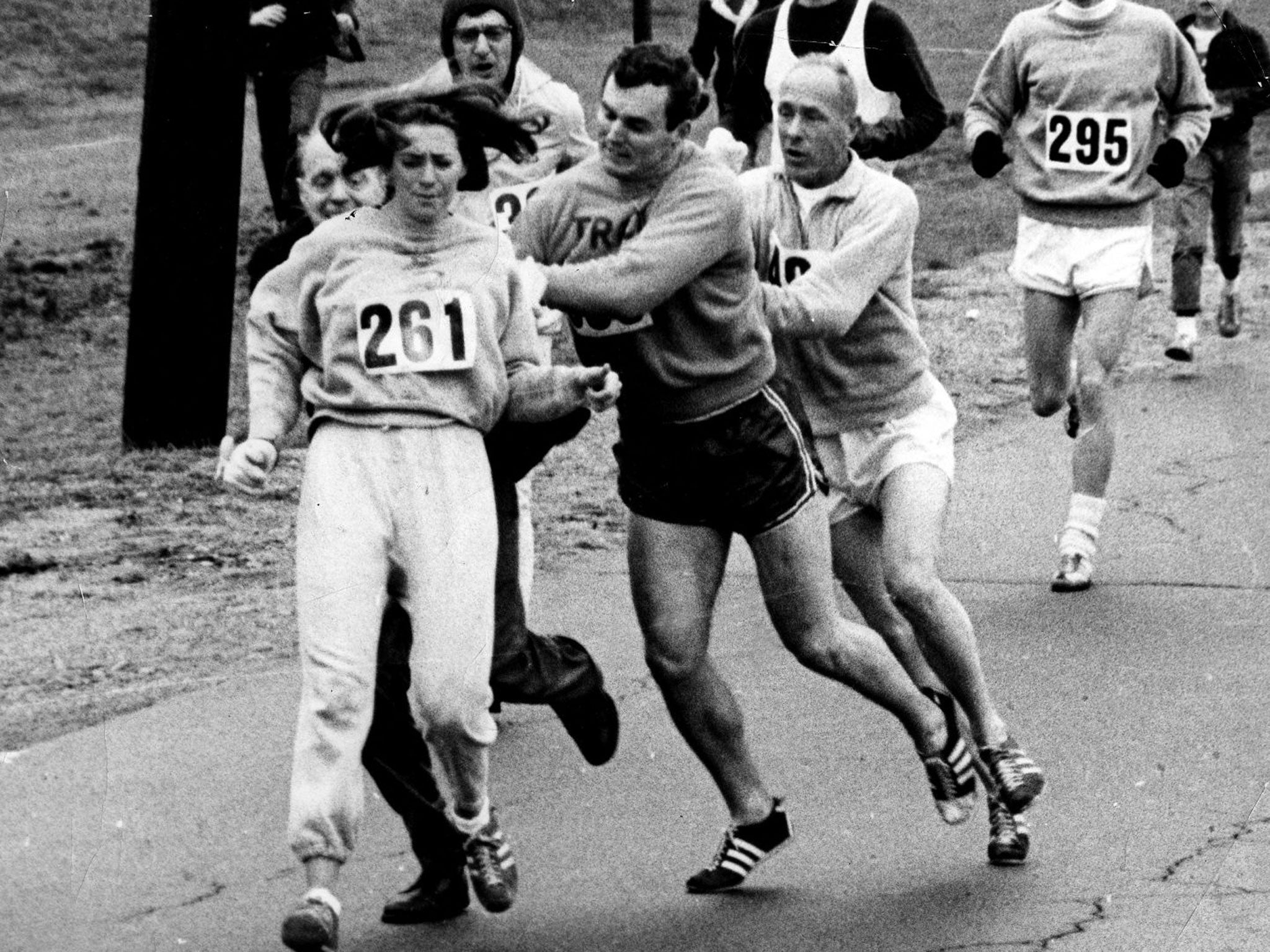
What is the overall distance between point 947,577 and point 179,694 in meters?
2.64

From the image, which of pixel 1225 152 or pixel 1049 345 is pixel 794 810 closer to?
pixel 1049 345

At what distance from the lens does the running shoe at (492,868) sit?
506cm

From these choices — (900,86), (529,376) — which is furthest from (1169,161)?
(529,376)

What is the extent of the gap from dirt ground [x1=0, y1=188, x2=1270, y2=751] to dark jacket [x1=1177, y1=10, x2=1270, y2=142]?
40.3 inches

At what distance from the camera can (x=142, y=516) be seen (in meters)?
9.16

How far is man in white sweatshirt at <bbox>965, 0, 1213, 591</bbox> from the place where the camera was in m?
8.17

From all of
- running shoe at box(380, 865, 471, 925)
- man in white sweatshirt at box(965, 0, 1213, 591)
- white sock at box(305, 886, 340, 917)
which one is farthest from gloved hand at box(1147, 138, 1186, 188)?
white sock at box(305, 886, 340, 917)

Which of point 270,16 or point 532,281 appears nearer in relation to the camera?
point 532,281

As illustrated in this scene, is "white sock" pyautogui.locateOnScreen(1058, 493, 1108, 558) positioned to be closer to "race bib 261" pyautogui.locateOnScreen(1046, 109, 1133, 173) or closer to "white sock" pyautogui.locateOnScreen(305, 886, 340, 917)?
"race bib 261" pyautogui.locateOnScreen(1046, 109, 1133, 173)

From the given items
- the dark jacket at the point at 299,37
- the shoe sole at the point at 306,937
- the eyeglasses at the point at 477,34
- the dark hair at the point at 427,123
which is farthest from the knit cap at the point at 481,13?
the dark jacket at the point at 299,37

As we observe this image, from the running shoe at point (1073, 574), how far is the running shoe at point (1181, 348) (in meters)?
3.50

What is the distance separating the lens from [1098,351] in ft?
26.5

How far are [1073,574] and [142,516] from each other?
3.48 metres

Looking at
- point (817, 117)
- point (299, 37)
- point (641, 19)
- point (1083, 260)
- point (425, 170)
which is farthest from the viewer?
point (641, 19)
